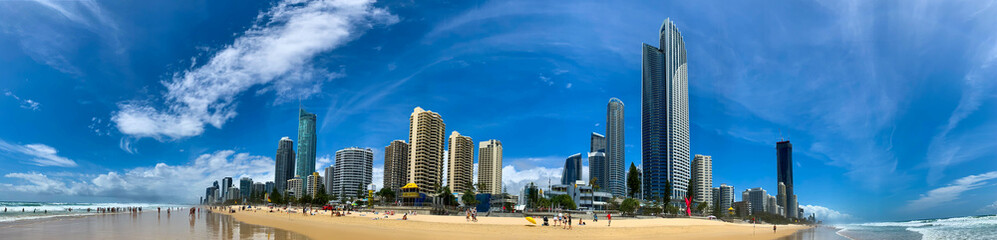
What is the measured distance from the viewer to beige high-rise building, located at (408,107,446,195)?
144 meters

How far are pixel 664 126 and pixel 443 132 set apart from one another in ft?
294

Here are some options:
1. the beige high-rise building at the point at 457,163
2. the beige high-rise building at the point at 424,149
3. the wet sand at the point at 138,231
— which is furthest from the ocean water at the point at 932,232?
the beige high-rise building at the point at 457,163

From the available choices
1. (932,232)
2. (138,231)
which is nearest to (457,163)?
(932,232)

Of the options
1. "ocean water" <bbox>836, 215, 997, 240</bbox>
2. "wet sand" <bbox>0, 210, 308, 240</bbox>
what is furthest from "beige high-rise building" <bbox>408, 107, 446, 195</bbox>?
"ocean water" <bbox>836, 215, 997, 240</bbox>

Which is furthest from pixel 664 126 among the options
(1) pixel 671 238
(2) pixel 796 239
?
(1) pixel 671 238

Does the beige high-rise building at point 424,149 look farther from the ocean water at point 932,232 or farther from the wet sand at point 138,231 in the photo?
the ocean water at point 932,232

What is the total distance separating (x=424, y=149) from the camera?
14575 cm

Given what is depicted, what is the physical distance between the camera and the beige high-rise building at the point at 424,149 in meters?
144

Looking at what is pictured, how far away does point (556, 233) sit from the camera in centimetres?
3447

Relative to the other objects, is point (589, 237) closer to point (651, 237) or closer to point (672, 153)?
point (651, 237)

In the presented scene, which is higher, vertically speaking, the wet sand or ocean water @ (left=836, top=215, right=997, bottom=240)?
the wet sand

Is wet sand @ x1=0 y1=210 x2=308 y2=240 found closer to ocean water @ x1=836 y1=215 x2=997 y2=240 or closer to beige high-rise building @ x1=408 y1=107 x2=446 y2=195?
ocean water @ x1=836 y1=215 x2=997 y2=240

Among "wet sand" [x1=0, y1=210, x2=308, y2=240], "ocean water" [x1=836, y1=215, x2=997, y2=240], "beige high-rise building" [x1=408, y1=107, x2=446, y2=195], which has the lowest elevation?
"ocean water" [x1=836, y1=215, x2=997, y2=240]

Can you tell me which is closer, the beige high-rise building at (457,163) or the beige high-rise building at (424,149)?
the beige high-rise building at (424,149)
